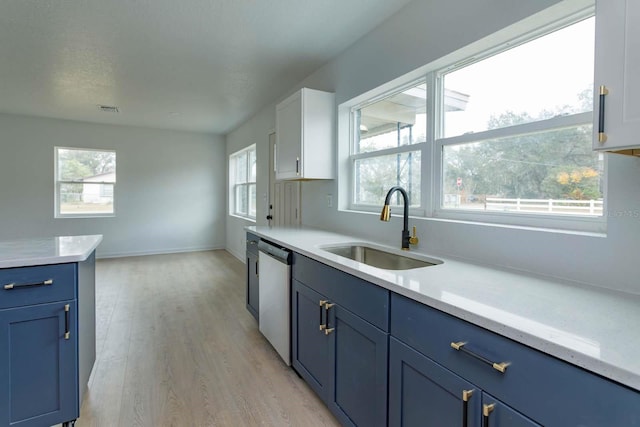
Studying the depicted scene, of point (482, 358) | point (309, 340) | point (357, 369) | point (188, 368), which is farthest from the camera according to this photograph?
point (188, 368)

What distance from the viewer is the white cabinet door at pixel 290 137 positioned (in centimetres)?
295

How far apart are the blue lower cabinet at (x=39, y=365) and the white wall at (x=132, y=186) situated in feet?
16.8

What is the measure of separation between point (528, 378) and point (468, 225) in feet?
3.36

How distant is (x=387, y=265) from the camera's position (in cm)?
214

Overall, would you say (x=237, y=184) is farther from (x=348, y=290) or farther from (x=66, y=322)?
(x=348, y=290)

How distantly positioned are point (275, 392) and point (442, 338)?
4.57ft

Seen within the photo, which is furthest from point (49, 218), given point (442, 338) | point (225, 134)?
point (442, 338)

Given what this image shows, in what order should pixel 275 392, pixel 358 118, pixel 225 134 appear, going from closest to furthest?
pixel 275 392
pixel 358 118
pixel 225 134

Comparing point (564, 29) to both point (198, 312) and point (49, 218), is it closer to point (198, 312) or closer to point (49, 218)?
point (198, 312)

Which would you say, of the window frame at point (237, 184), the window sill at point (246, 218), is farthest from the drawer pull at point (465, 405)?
the window frame at point (237, 184)

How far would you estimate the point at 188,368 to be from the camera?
92.4 inches

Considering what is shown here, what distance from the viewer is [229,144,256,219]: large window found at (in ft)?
18.8

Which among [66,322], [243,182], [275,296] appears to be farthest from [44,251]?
[243,182]

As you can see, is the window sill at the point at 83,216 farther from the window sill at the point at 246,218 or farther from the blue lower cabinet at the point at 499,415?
the blue lower cabinet at the point at 499,415
